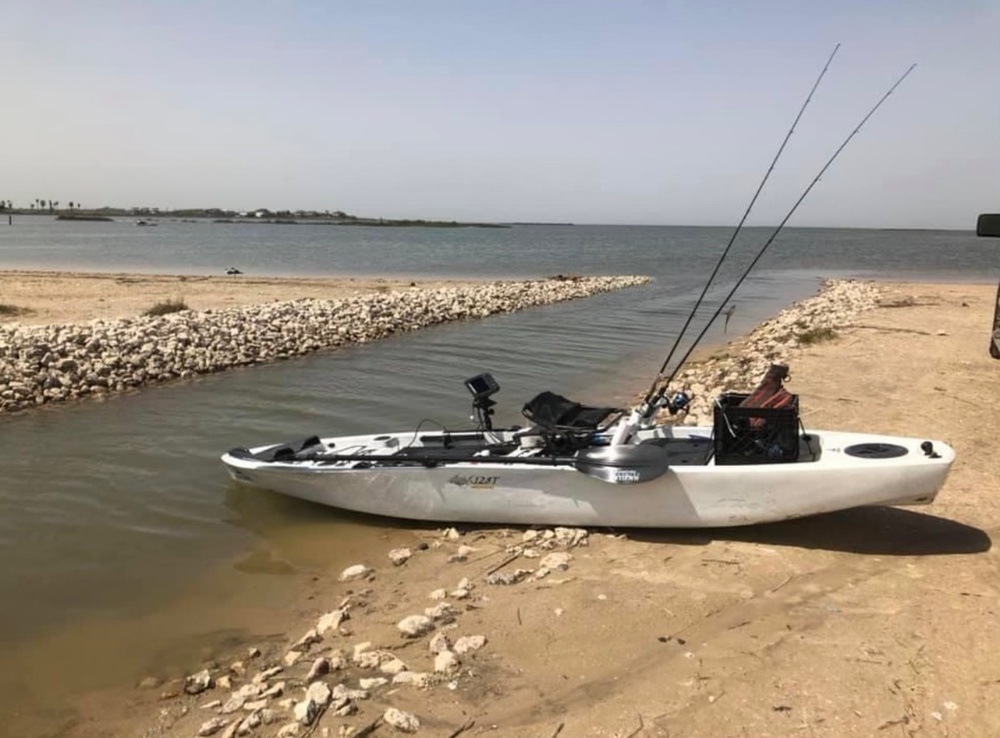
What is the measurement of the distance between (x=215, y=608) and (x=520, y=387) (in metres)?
8.78

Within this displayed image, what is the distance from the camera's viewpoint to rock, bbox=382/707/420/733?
428 cm

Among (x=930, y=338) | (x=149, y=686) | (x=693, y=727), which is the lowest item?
(x=149, y=686)

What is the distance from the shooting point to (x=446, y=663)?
16.1ft

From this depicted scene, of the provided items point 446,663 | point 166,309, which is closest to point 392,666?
point 446,663

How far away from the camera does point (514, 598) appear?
5895 millimetres

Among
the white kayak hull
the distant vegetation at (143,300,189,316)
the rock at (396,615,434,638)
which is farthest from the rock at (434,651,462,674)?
the distant vegetation at (143,300,189,316)

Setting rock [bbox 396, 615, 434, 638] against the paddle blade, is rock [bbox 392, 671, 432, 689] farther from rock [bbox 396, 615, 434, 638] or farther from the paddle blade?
the paddle blade

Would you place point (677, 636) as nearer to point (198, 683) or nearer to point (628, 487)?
point (628, 487)

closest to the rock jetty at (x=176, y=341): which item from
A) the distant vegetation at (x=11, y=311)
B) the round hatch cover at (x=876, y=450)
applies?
the distant vegetation at (x=11, y=311)

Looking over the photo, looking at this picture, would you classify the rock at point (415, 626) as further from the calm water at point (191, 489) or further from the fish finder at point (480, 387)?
the fish finder at point (480, 387)

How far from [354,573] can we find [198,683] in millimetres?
1782

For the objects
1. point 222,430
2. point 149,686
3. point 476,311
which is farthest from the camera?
point 476,311

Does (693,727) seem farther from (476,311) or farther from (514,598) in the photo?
(476,311)

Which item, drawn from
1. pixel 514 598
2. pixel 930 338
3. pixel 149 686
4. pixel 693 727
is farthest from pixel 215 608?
pixel 930 338
